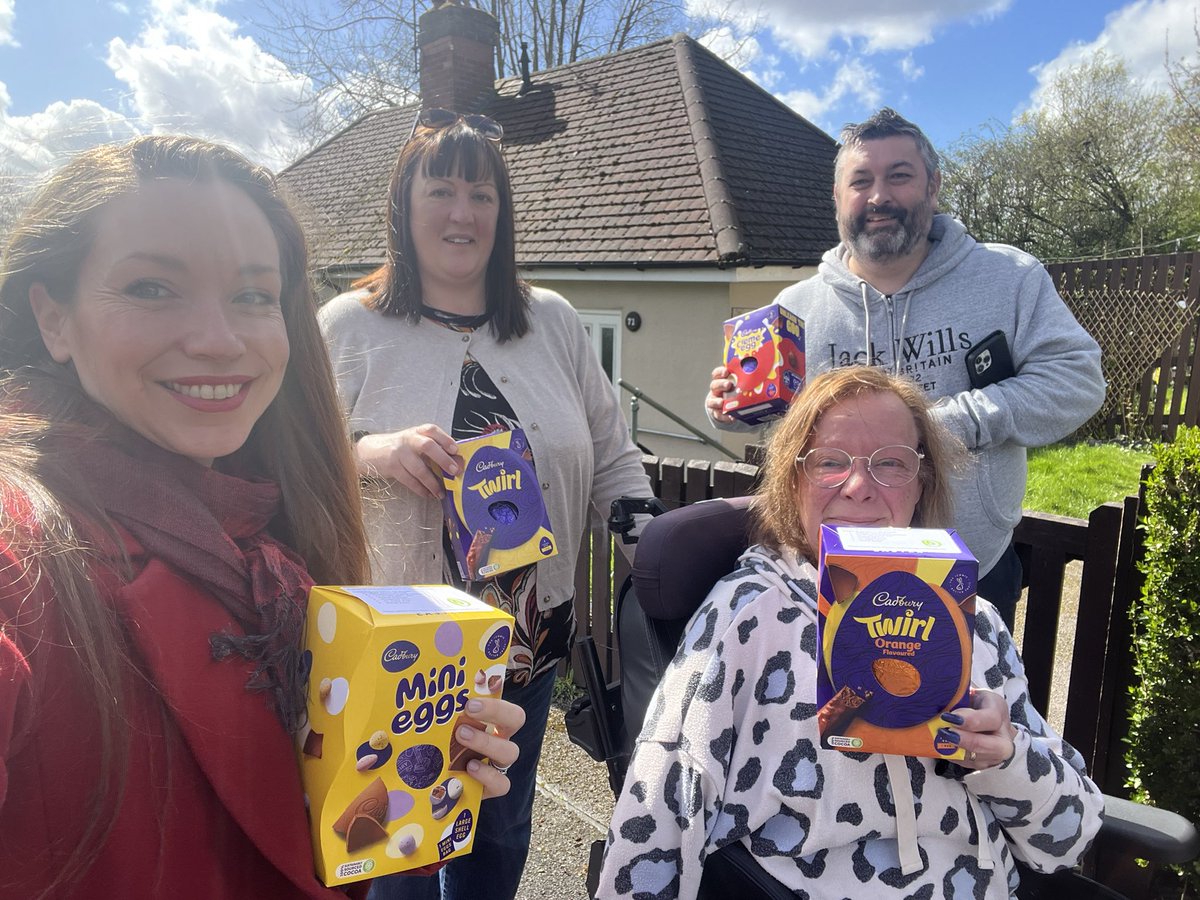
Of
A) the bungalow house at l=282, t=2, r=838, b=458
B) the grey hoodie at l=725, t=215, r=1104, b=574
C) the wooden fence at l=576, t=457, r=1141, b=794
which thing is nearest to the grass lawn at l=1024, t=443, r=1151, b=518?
the bungalow house at l=282, t=2, r=838, b=458

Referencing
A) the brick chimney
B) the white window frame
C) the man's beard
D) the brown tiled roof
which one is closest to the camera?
the man's beard

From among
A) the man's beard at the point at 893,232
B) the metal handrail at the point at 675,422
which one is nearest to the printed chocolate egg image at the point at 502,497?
the man's beard at the point at 893,232

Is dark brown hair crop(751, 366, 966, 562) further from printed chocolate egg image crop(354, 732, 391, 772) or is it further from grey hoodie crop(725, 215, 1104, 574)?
printed chocolate egg image crop(354, 732, 391, 772)

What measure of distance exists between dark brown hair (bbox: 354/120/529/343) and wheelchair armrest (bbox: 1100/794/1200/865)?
1.75m

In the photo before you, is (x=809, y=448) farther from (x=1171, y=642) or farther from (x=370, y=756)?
(x=1171, y=642)

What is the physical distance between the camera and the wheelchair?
1.57m

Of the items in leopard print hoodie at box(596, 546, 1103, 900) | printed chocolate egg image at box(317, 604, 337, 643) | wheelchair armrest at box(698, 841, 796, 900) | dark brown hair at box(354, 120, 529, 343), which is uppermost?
dark brown hair at box(354, 120, 529, 343)

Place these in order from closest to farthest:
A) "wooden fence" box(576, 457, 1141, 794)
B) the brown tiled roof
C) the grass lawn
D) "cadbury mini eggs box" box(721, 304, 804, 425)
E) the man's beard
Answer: "cadbury mini eggs box" box(721, 304, 804, 425) → the man's beard → "wooden fence" box(576, 457, 1141, 794) → the grass lawn → the brown tiled roof

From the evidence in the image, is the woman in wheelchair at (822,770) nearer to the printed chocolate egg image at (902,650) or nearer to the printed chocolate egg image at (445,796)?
the printed chocolate egg image at (902,650)

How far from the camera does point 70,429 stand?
3.01ft

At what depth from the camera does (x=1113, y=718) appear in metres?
2.52

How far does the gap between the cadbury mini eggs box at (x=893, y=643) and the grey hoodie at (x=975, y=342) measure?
3.22 feet

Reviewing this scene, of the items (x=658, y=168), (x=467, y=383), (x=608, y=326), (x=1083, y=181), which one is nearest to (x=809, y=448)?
(x=467, y=383)

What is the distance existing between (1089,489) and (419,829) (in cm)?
703
